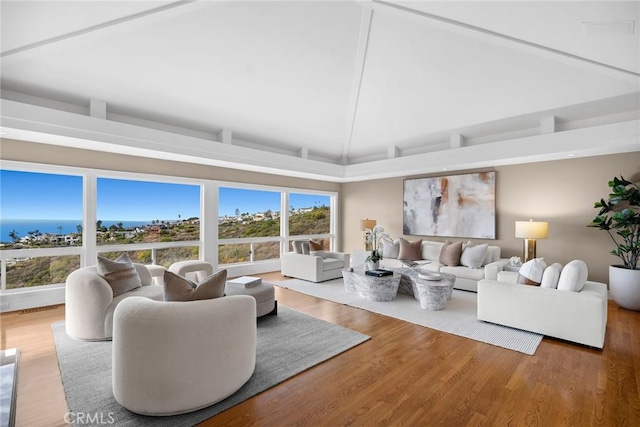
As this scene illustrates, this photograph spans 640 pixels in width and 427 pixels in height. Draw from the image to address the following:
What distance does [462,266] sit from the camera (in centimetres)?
555

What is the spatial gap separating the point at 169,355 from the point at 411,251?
5300 millimetres

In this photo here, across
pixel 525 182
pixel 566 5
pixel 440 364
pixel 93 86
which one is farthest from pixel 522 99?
pixel 93 86

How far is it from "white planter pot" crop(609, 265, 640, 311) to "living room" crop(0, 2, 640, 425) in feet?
0.42

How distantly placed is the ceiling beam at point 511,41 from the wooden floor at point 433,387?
309cm

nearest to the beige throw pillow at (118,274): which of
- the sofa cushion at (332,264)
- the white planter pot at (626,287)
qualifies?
the sofa cushion at (332,264)

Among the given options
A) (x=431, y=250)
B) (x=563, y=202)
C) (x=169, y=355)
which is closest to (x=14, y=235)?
(x=169, y=355)

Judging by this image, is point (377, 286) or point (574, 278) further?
point (377, 286)

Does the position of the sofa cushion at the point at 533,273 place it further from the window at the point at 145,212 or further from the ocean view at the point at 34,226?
the ocean view at the point at 34,226

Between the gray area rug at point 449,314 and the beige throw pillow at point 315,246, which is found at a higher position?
the beige throw pillow at point 315,246

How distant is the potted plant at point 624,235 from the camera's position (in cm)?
424

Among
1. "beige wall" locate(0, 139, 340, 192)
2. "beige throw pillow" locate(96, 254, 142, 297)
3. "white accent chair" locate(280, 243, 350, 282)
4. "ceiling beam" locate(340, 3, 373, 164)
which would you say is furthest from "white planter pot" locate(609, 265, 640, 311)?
"beige throw pillow" locate(96, 254, 142, 297)

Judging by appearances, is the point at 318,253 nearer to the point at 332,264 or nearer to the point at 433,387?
the point at 332,264

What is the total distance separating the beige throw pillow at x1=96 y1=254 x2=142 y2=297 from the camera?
330 centimetres

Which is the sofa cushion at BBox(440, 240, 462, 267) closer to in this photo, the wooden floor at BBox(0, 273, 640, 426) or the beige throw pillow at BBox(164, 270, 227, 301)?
the wooden floor at BBox(0, 273, 640, 426)
